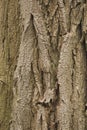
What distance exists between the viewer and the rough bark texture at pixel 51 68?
182cm

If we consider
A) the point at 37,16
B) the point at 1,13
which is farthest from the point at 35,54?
the point at 1,13

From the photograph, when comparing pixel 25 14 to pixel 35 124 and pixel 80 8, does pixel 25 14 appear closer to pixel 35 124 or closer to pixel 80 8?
pixel 80 8

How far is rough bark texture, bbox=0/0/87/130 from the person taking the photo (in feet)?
5.96

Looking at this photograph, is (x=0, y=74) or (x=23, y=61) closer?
(x=23, y=61)

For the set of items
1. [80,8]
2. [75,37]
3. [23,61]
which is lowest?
[23,61]

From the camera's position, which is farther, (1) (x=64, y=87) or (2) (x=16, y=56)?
(2) (x=16, y=56)

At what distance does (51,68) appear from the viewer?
1.85 m

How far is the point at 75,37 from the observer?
184cm

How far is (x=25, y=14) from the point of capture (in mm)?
1885

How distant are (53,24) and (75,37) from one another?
127 millimetres

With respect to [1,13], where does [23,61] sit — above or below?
below

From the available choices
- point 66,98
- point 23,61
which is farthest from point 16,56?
point 66,98

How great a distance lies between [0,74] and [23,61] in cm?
20

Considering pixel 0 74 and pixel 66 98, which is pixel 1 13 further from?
pixel 66 98
